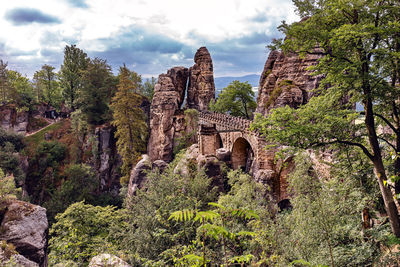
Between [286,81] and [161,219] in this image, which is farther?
[286,81]

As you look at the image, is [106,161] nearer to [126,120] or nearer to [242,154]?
[126,120]

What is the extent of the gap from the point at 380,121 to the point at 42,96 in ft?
177

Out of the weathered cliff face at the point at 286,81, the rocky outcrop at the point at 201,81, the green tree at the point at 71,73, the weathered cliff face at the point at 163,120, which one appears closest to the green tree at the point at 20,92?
the green tree at the point at 71,73

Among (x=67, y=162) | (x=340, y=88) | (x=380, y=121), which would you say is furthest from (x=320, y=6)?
(x=67, y=162)

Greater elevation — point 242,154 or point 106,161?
point 242,154

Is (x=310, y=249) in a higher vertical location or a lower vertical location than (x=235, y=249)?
higher

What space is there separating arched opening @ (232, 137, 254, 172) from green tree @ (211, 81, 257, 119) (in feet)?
30.9

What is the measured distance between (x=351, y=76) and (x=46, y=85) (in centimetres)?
5385

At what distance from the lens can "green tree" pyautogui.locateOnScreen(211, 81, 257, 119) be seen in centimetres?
3588

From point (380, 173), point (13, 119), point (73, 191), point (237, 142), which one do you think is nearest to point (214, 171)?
point (237, 142)

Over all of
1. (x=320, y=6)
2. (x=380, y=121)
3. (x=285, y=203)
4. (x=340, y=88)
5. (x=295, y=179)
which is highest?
(x=320, y=6)

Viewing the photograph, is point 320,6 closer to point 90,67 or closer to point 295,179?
point 295,179

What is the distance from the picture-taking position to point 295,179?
821 centimetres

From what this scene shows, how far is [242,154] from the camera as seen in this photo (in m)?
28.2
